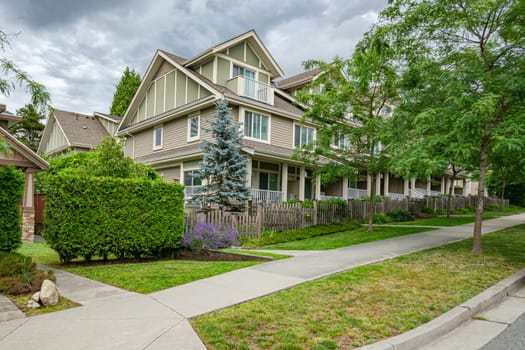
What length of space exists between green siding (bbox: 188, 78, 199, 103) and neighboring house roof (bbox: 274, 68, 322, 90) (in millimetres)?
6923

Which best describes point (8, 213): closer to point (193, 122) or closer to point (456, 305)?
point (456, 305)

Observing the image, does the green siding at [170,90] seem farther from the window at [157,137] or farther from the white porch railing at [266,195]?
the white porch railing at [266,195]

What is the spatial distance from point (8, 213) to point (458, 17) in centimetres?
→ 1200

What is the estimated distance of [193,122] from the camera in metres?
20.8

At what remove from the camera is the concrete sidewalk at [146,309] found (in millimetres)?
4082

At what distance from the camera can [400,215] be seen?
20.5 m

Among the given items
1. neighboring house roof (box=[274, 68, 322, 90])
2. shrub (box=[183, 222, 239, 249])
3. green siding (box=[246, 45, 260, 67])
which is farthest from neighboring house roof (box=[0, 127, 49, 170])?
neighboring house roof (box=[274, 68, 322, 90])

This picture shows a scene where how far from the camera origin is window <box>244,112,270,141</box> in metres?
19.3

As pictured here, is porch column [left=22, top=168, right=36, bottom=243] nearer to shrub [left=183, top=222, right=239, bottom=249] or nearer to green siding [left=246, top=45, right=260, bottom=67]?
shrub [left=183, top=222, right=239, bottom=249]

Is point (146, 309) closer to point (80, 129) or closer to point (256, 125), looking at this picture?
point (256, 125)

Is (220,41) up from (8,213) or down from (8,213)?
up

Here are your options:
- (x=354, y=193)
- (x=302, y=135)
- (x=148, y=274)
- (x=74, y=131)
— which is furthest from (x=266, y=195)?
(x=74, y=131)

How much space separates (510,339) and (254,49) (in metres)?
20.1

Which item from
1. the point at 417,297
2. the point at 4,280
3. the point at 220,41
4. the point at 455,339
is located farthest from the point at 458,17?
the point at 220,41
